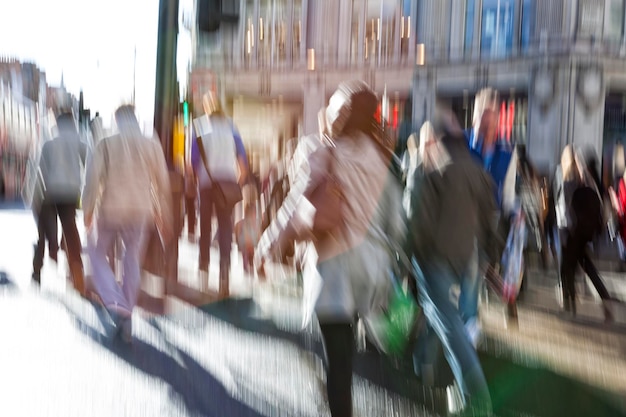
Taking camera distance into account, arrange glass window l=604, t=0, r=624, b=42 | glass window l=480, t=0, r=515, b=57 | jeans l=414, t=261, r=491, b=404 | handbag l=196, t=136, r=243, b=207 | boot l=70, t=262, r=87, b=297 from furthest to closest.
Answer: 1. glass window l=480, t=0, r=515, b=57
2. glass window l=604, t=0, r=624, b=42
3. boot l=70, t=262, r=87, b=297
4. handbag l=196, t=136, r=243, b=207
5. jeans l=414, t=261, r=491, b=404

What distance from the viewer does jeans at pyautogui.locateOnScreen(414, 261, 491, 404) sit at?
4.40m

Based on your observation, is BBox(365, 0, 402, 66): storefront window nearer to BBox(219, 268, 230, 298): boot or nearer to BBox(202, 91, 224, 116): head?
BBox(202, 91, 224, 116): head

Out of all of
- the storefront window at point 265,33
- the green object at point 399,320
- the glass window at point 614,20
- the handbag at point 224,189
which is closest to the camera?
the green object at point 399,320

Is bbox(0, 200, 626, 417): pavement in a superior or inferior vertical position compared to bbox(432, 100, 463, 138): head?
inferior

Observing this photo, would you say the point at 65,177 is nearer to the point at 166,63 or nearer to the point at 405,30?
the point at 166,63

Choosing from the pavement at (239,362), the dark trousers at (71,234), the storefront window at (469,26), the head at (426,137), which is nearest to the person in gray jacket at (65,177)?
the dark trousers at (71,234)

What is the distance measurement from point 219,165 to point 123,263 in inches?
75.7

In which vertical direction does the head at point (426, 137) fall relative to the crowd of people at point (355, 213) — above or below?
above

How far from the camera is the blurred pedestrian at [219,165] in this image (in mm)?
7914

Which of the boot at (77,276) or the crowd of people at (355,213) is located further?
the boot at (77,276)

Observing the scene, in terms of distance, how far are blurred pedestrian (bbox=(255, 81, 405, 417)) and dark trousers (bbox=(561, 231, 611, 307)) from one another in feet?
13.7

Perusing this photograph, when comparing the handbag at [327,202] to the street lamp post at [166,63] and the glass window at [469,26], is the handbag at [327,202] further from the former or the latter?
the glass window at [469,26]

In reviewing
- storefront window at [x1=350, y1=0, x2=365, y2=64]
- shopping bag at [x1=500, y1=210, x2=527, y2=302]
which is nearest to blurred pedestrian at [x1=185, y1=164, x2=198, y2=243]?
shopping bag at [x1=500, y1=210, x2=527, y2=302]

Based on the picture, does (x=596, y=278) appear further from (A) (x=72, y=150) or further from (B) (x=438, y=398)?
(A) (x=72, y=150)
